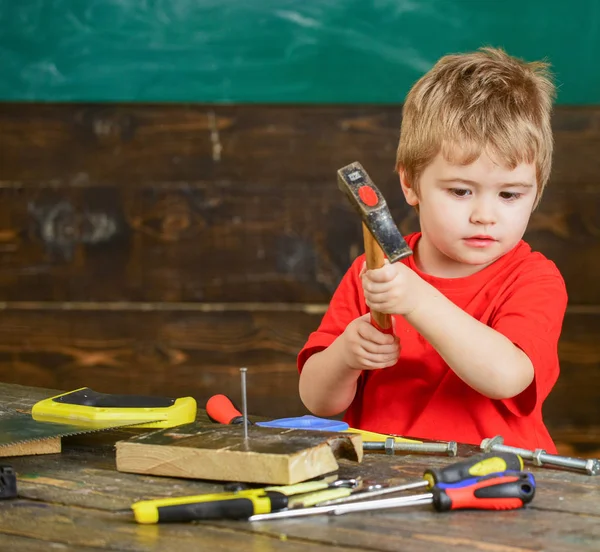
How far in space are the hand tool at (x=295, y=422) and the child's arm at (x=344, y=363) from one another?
0.09m

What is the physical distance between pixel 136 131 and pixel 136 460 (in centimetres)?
173

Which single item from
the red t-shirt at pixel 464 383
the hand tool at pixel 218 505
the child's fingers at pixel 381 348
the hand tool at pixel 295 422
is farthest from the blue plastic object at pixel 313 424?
the hand tool at pixel 218 505

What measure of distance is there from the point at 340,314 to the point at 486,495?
0.66 m

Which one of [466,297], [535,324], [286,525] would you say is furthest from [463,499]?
[466,297]

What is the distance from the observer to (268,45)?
262 centimetres

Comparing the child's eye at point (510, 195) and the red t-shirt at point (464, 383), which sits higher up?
the child's eye at point (510, 195)

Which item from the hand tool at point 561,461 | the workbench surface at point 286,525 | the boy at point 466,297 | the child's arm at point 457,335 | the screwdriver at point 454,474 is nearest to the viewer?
the workbench surface at point 286,525

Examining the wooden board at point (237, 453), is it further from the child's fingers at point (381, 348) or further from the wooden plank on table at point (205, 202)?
the wooden plank on table at point (205, 202)

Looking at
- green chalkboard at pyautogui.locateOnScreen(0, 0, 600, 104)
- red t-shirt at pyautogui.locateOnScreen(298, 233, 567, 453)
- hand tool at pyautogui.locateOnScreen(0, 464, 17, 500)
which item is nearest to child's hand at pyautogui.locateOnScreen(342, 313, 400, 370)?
red t-shirt at pyautogui.locateOnScreen(298, 233, 567, 453)

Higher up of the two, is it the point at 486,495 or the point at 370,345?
the point at 370,345

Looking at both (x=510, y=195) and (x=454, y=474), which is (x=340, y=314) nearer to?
(x=510, y=195)

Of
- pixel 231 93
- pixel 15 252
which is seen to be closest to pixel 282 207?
pixel 231 93

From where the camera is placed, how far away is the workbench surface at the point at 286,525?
2.65 ft

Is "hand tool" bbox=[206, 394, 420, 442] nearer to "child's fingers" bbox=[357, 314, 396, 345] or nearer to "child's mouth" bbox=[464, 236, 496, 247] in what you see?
"child's fingers" bbox=[357, 314, 396, 345]
